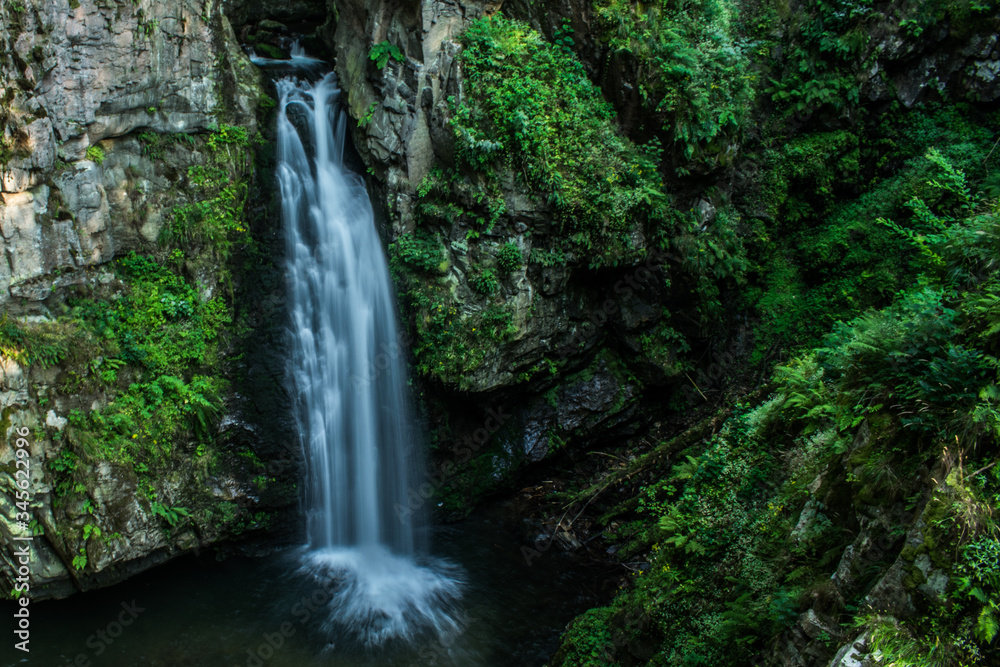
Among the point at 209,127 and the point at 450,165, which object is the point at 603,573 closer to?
the point at 450,165

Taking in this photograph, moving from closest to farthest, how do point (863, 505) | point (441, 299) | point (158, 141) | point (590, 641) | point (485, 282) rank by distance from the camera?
point (863, 505), point (590, 641), point (158, 141), point (485, 282), point (441, 299)

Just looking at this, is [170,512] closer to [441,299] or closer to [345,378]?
[345,378]

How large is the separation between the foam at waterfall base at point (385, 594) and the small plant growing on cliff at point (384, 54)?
25.9 feet

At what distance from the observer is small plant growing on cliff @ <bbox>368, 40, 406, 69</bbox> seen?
9.35m


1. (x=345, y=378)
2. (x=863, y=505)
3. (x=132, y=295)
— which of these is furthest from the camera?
(x=345, y=378)

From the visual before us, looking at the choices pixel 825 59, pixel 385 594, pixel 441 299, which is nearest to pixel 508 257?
pixel 441 299

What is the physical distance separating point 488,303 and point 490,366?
103 cm

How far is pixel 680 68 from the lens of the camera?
30.2 ft

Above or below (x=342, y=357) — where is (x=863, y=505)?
below

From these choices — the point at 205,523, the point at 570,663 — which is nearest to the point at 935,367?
the point at 570,663

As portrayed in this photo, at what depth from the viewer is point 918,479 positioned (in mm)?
3672

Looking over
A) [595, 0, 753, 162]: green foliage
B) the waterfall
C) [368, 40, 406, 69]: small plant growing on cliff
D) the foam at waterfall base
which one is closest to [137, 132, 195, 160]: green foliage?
the waterfall

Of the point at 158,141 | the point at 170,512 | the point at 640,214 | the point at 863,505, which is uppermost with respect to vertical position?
the point at 158,141

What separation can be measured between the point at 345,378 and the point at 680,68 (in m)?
7.44
